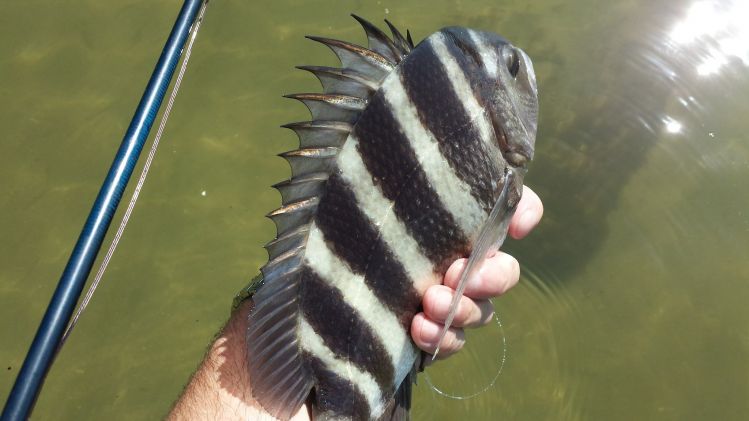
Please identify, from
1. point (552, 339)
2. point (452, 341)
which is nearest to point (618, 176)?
point (552, 339)

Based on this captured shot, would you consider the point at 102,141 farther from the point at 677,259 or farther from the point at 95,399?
the point at 677,259

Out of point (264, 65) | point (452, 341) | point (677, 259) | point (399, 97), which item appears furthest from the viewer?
point (264, 65)

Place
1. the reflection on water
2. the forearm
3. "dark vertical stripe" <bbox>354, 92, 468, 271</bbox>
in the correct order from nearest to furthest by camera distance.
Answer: "dark vertical stripe" <bbox>354, 92, 468, 271</bbox>, the forearm, the reflection on water

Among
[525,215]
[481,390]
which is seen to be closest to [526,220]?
[525,215]

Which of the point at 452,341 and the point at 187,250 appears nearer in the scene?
the point at 452,341

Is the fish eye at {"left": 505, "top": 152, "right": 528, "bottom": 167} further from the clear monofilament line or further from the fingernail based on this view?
the fingernail

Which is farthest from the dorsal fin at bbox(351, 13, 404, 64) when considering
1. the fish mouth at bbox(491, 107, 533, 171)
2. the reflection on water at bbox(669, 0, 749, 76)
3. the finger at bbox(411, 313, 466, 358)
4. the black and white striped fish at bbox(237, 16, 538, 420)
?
the reflection on water at bbox(669, 0, 749, 76)

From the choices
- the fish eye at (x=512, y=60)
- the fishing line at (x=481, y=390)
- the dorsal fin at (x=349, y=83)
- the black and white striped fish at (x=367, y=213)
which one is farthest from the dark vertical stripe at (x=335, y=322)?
the fishing line at (x=481, y=390)
